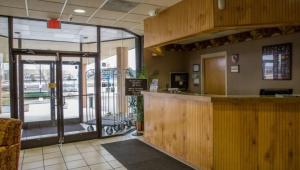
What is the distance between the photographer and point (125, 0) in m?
4.02

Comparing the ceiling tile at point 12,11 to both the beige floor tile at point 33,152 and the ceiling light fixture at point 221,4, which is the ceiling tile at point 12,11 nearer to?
the beige floor tile at point 33,152

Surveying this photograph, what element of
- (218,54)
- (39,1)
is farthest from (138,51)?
(39,1)

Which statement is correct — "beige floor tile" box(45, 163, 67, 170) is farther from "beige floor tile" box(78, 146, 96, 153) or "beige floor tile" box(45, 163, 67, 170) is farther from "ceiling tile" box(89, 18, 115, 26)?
"ceiling tile" box(89, 18, 115, 26)

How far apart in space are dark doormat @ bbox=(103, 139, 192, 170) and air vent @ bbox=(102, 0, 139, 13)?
2852 mm

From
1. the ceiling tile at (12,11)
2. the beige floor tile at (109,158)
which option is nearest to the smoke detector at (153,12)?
the ceiling tile at (12,11)

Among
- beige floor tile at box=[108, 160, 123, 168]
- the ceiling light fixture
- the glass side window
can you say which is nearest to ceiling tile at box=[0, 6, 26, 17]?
the glass side window

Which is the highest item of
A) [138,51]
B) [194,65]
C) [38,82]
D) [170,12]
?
[170,12]

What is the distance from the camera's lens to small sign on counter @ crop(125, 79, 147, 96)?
5.83 m

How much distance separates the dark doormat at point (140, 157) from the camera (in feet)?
12.5

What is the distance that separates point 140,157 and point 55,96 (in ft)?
8.28

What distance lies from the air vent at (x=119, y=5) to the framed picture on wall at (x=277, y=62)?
2.89m

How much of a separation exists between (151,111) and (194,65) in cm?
247

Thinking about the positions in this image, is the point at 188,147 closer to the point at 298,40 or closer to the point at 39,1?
the point at 298,40

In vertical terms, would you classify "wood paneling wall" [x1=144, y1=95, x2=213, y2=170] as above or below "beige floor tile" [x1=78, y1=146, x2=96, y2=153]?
above
